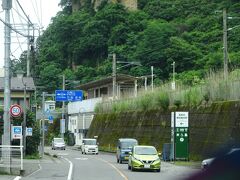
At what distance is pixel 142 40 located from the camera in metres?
100

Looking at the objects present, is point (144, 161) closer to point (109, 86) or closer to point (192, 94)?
point (192, 94)

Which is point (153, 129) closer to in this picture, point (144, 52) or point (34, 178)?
point (34, 178)

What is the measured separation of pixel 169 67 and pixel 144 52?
6.73 meters

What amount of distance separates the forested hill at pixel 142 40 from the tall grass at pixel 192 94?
1907 cm

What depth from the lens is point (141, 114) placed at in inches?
2101

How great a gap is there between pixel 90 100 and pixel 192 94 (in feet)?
140

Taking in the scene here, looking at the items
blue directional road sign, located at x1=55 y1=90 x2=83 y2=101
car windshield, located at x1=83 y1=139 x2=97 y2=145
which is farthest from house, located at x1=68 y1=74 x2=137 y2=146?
car windshield, located at x1=83 y1=139 x2=97 y2=145

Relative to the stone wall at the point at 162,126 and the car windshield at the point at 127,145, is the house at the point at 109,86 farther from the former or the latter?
the car windshield at the point at 127,145

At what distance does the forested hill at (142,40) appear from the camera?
84.1 meters

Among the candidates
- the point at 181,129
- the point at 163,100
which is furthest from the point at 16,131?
the point at 163,100

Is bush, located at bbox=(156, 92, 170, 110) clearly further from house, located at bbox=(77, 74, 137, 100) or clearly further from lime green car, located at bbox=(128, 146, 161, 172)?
house, located at bbox=(77, 74, 137, 100)

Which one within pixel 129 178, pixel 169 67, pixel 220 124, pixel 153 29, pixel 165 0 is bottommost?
pixel 129 178

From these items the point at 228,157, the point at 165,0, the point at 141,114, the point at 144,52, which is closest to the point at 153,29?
the point at 144,52

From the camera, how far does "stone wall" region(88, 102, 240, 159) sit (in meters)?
32.0
